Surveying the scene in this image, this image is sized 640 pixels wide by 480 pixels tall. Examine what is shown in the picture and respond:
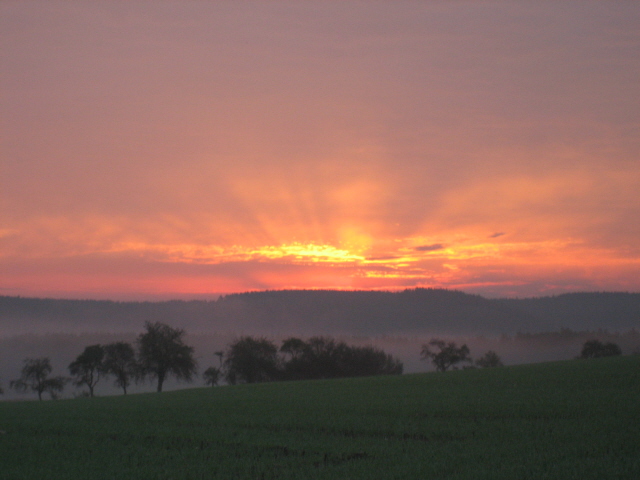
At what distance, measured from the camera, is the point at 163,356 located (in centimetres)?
8631

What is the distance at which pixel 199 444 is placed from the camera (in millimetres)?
20484

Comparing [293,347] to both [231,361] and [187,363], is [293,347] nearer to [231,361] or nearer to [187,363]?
[231,361]

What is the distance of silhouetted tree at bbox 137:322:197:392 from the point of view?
86.2m

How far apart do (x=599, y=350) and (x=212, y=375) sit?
9366 cm

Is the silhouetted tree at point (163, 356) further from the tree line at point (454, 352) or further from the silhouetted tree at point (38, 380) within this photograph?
the tree line at point (454, 352)

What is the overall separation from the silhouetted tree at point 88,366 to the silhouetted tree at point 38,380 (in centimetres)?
1661

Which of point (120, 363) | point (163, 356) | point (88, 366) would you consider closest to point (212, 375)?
point (120, 363)

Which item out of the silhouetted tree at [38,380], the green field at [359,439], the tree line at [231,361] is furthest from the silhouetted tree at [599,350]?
the silhouetted tree at [38,380]

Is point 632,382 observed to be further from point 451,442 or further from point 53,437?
point 53,437

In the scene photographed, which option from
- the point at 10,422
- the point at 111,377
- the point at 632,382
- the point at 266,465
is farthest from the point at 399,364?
the point at 266,465

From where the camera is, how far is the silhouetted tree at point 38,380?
344 feet

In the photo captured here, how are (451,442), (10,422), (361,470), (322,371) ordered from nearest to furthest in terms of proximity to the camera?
(361,470) < (451,442) < (10,422) < (322,371)

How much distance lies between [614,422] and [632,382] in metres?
16.5

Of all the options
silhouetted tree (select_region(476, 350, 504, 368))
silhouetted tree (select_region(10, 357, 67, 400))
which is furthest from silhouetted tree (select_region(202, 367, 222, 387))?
silhouetted tree (select_region(476, 350, 504, 368))
